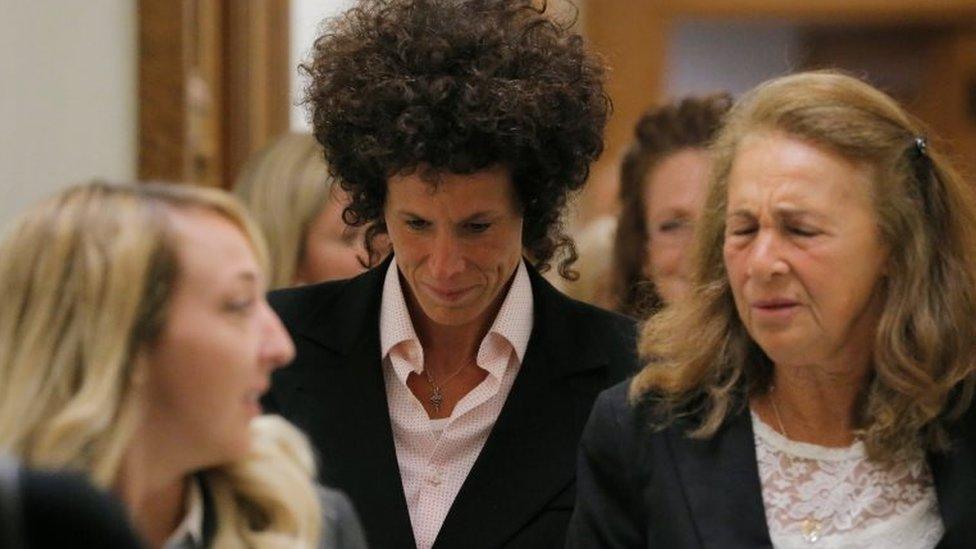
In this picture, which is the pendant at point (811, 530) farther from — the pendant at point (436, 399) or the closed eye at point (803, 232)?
the pendant at point (436, 399)

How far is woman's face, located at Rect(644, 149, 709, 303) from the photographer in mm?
4270

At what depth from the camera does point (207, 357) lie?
90.4 inches

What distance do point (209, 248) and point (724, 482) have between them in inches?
39.6

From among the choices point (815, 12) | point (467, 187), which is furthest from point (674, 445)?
point (815, 12)

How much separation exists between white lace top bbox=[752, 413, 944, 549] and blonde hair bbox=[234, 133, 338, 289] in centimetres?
191

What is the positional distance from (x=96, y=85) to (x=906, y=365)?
182 cm

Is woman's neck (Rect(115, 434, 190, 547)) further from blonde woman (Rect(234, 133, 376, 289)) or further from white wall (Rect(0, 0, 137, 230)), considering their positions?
blonde woman (Rect(234, 133, 376, 289))

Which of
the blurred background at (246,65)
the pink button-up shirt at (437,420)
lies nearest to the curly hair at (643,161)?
the blurred background at (246,65)

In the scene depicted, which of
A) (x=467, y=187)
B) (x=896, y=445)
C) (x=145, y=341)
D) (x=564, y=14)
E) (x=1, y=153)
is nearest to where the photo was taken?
(x=145, y=341)

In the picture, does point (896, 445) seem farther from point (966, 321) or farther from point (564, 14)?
point (564, 14)

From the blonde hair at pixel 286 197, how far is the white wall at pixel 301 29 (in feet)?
3.25

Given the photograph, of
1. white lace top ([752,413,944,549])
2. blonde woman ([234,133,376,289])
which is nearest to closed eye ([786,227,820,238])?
white lace top ([752,413,944,549])

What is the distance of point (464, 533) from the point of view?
3.13 m

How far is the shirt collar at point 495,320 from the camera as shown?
328 centimetres
